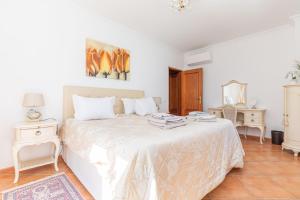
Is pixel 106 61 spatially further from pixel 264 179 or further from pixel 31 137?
pixel 264 179

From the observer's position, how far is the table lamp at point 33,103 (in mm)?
2053

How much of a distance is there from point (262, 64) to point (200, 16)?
211 centimetres

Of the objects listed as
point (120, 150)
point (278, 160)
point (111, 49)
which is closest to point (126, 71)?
point (111, 49)

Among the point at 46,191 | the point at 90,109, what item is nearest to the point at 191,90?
the point at 90,109

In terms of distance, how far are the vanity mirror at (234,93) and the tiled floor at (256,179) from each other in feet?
5.62

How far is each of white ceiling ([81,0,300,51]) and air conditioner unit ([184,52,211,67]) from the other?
2.39 feet

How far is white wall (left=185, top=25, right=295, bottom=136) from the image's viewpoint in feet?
11.6

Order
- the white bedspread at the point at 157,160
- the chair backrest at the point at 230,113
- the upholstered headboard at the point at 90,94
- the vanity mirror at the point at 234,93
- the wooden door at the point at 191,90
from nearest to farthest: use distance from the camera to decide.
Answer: the white bedspread at the point at 157,160, the upholstered headboard at the point at 90,94, the chair backrest at the point at 230,113, the vanity mirror at the point at 234,93, the wooden door at the point at 191,90

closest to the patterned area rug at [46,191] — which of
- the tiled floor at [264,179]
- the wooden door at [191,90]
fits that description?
the tiled floor at [264,179]

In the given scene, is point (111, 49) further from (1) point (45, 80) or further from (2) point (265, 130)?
(2) point (265, 130)

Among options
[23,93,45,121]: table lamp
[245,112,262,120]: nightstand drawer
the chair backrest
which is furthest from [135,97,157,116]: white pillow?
[245,112,262,120]: nightstand drawer

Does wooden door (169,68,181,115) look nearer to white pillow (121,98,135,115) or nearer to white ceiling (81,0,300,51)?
white ceiling (81,0,300,51)

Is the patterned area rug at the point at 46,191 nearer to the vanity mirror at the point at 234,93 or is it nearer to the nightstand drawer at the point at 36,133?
the nightstand drawer at the point at 36,133

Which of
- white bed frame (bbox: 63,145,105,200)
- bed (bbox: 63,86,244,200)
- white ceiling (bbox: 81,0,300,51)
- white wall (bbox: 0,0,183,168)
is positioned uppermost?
white ceiling (bbox: 81,0,300,51)
